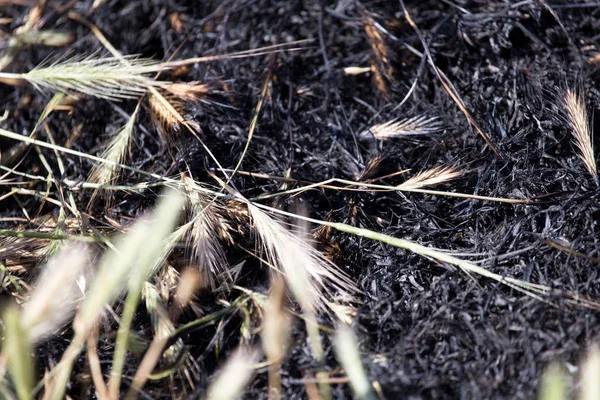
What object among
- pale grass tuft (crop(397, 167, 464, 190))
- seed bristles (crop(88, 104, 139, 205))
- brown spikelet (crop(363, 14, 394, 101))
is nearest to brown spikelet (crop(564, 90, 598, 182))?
pale grass tuft (crop(397, 167, 464, 190))

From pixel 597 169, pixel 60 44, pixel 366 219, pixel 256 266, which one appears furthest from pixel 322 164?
pixel 60 44

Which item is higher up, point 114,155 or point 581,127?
point 114,155

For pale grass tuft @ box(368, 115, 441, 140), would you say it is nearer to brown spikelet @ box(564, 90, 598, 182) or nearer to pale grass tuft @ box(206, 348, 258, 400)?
brown spikelet @ box(564, 90, 598, 182)

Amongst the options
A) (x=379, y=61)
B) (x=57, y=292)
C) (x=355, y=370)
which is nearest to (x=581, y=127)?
(x=379, y=61)

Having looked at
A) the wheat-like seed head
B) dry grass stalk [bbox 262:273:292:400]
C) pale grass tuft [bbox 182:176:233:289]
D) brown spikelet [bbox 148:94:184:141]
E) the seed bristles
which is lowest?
dry grass stalk [bbox 262:273:292:400]

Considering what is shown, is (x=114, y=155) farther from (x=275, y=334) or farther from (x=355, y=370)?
(x=355, y=370)

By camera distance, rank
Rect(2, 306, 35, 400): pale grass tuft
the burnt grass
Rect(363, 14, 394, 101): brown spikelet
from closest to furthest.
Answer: Rect(2, 306, 35, 400): pale grass tuft → the burnt grass → Rect(363, 14, 394, 101): brown spikelet

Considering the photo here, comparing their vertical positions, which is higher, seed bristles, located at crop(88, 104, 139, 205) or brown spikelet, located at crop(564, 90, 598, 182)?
seed bristles, located at crop(88, 104, 139, 205)

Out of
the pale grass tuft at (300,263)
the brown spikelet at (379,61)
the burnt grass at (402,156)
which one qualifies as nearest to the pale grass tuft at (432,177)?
the burnt grass at (402,156)
